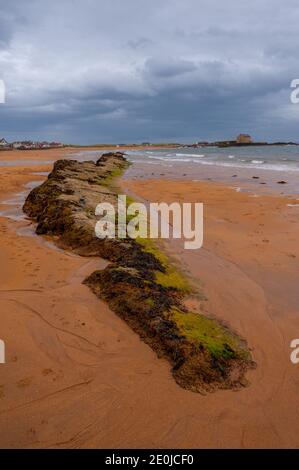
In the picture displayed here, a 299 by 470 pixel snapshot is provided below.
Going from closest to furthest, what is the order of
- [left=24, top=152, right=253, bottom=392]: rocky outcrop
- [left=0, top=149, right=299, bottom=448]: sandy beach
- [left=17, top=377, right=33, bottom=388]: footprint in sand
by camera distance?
[left=0, top=149, right=299, bottom=448]: sandy beach, [left=17, top=377, right=33, bottom=388]: footprint in sand, [left=24, top=152, right=253, bottom=392]: rocky outcrop

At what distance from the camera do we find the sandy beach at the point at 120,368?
3404 millimetres

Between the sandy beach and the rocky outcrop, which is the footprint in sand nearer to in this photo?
the sandy beach

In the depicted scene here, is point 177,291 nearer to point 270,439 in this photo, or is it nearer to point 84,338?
point 84,338

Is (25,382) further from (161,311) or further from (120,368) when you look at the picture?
(161,311)

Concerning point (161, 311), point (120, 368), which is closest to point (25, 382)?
point (120, 368)

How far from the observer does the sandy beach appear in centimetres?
340

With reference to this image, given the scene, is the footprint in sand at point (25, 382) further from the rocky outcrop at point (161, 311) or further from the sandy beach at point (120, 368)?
the rocky outcrop at point (161, 311)

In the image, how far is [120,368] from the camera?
13.9 ft

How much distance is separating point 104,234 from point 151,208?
575 centimetres

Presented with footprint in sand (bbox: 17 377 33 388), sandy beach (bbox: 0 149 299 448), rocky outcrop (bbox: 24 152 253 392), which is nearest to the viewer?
sandy beach (bbox: 0 149 299 448)

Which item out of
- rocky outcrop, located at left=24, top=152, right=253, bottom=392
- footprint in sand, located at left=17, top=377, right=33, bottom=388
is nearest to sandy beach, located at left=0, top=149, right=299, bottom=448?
footprint in sand, located at left=17, top=377, right=33, bottom=388

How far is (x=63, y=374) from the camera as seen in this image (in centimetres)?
411

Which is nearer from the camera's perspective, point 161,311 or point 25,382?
point 25,382
